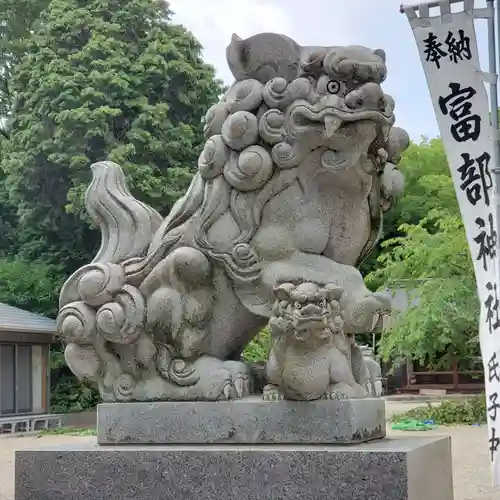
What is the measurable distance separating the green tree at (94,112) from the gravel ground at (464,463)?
513cm

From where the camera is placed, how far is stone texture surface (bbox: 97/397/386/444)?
3674 mm

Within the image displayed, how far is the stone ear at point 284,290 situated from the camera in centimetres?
359

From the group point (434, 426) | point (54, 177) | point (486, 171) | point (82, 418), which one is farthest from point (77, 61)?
point (486, 171)

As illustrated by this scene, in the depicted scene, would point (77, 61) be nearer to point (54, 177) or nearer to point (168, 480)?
point (54, 177)

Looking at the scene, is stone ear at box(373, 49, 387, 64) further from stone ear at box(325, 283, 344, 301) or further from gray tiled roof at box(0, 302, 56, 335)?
gray tiled roof at box(0, 302, 56, 335)

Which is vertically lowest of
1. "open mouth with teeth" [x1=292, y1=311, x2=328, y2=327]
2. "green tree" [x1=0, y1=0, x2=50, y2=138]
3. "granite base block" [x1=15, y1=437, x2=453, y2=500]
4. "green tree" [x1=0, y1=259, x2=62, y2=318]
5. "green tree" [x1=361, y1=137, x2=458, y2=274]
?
"granite base block" [x1=15, y1=437, x2=453, y2=500]

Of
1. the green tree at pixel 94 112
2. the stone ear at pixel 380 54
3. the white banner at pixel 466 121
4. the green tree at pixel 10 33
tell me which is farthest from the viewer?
the green tree at pixel 10 33

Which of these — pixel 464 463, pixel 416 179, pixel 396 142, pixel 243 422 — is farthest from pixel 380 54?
pixel 416 179

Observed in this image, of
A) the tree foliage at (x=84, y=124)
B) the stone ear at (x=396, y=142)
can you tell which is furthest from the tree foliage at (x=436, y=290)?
the stone ear at (x=396, y=142)

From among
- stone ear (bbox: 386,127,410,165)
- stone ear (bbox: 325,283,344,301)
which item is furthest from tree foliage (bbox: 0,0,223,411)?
stone ear (bbox: 325,283,344,301)

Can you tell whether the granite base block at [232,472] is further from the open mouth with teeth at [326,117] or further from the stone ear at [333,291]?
the open mouth with teeth at [326,117]

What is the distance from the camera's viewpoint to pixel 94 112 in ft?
57.9

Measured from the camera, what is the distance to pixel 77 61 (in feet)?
61.3

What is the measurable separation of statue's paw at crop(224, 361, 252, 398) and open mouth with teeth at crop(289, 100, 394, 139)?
1076 millimetres
